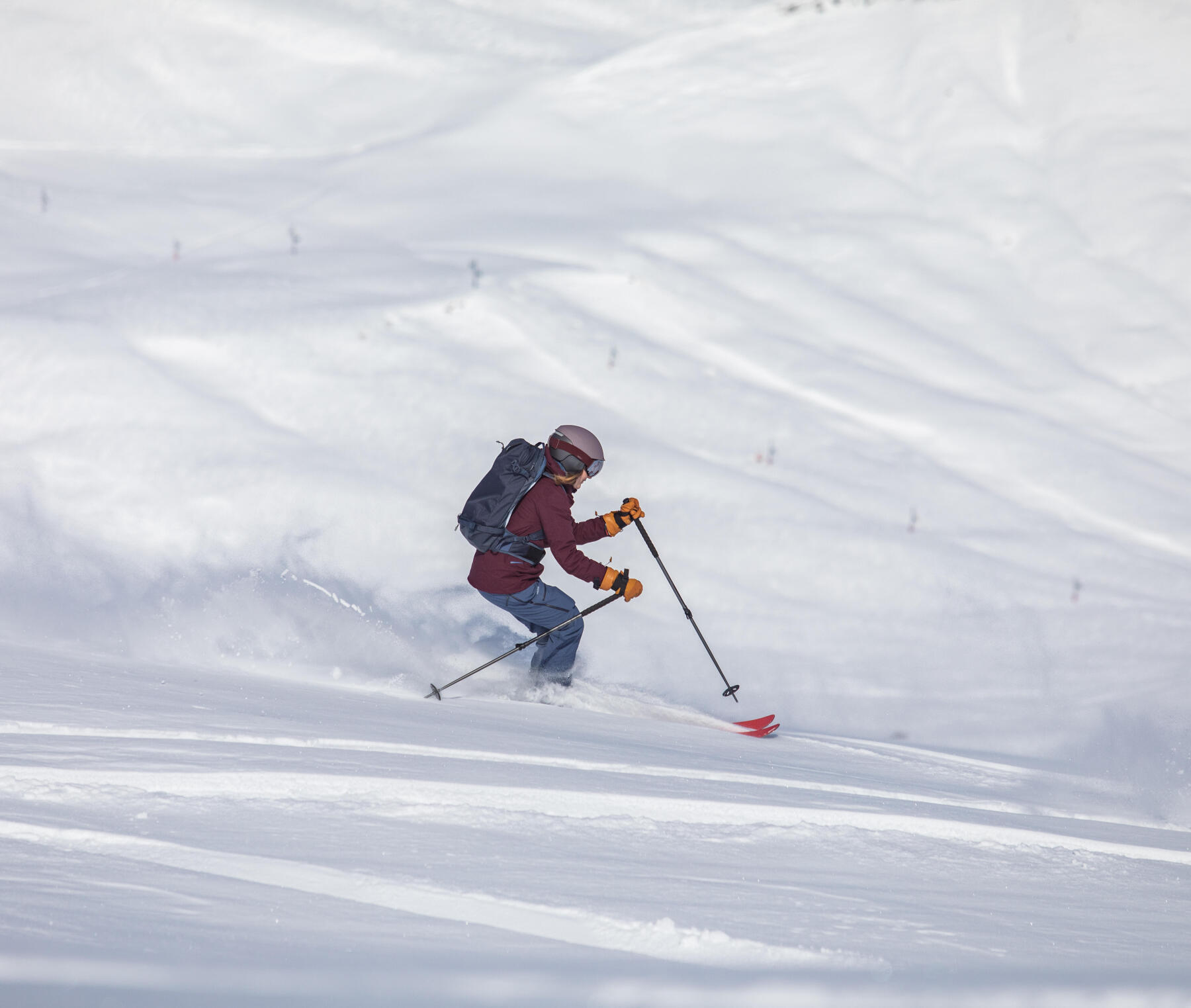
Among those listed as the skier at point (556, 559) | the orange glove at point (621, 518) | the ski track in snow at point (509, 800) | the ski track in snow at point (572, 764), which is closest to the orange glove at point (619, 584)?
the skier at point (556, 559)

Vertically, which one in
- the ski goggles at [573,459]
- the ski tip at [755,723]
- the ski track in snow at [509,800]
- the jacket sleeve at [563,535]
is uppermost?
the ski goggles at [573,459]

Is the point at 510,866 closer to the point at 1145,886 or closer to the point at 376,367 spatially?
the point at 1145,886

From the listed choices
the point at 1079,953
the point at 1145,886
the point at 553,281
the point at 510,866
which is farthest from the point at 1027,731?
the point at 553,281

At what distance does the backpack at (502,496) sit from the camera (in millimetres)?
5117

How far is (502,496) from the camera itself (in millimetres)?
5141

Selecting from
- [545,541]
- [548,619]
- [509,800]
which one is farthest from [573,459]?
[509,800]

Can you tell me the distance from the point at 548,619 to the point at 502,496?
80 centimetres

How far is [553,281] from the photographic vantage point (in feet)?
37.4

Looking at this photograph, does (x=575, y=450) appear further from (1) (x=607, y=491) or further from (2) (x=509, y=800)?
(1) (x=607, y=491)

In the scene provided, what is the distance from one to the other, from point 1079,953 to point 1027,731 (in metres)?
4.16

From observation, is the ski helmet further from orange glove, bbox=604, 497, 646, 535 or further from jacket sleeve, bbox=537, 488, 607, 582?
orange glove, bbox=604, 497, 646, 535

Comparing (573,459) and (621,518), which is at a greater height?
(573,459)

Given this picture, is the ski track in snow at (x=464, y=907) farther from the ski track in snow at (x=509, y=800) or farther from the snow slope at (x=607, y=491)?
the ski track in snow at (x=509, y=800)

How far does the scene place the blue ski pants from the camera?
546 cm
